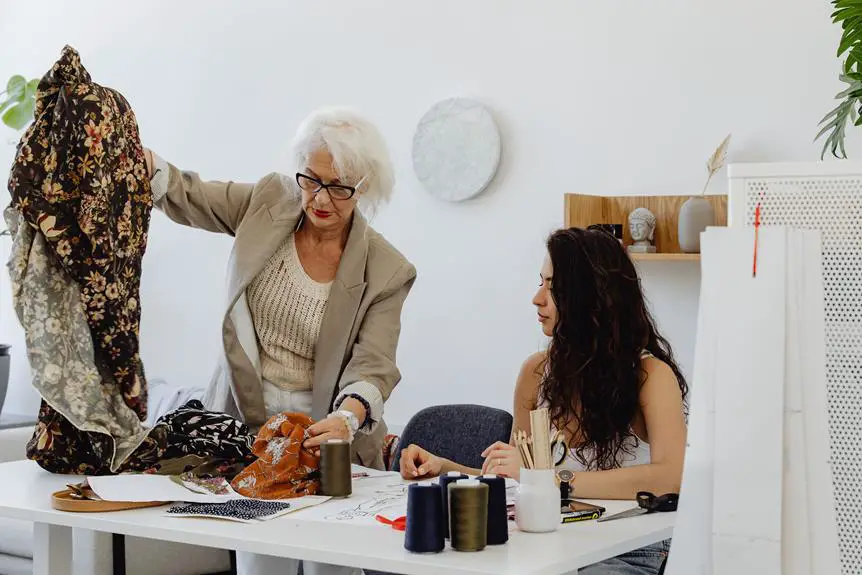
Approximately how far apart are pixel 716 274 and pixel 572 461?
3.64 ft

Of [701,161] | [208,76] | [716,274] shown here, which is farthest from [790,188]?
[208,76]

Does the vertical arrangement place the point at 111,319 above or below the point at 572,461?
above

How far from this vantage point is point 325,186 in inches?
96.5

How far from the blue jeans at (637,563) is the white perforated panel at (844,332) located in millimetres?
929

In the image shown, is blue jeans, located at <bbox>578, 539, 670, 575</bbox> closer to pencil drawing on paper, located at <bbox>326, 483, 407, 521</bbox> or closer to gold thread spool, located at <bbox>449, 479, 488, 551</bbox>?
pencil drawing on paper, located at <bbox>326, 483, 407, 521</bbox>

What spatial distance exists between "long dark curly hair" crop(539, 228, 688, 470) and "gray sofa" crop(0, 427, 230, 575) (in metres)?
1.74

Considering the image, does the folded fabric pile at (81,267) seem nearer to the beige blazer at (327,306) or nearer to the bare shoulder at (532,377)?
the beige blazer at (327,306)

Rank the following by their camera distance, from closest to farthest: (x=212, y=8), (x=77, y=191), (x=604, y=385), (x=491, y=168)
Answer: (x=77, y=191) → (x=604, y=385) → (x=491, y=168) → (x=212, y=8)

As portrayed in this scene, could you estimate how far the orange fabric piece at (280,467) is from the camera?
81.0 inches

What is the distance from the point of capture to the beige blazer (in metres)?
2.46

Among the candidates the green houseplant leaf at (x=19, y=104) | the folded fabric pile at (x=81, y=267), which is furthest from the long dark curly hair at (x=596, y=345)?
the green houseplant leaf at (x=19, y=104)

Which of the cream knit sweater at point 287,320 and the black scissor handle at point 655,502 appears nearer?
the black scissor handle at point 655,502

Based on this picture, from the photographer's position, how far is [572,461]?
7.53 feet

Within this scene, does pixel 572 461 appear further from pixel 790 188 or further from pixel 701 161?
pixel 701 161
